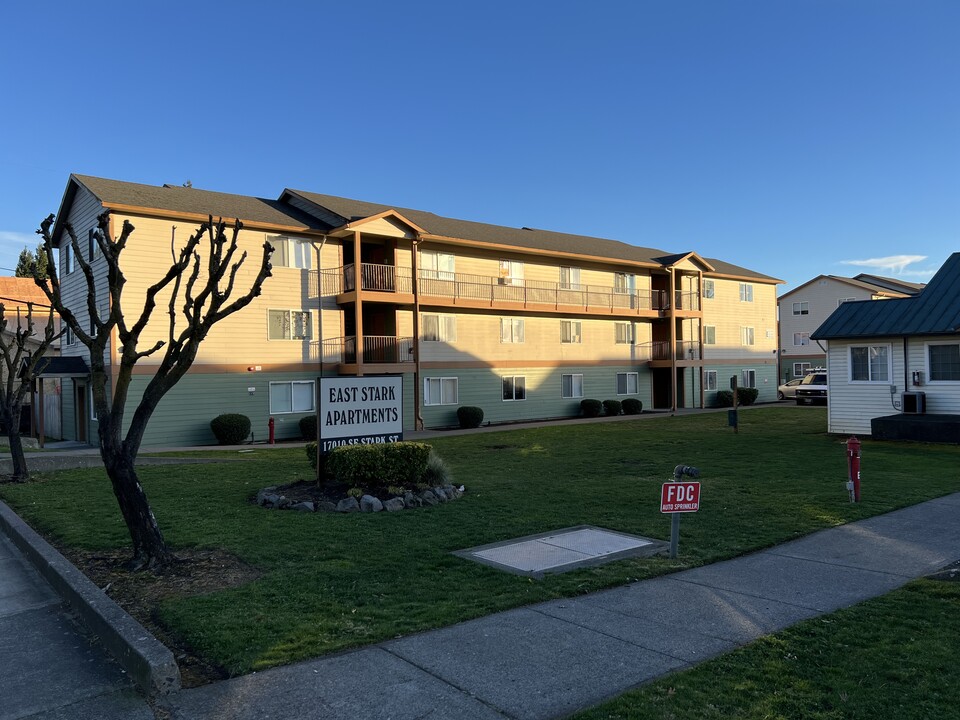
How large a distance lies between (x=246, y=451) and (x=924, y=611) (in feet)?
65.4

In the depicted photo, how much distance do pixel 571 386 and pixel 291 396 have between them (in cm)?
1525

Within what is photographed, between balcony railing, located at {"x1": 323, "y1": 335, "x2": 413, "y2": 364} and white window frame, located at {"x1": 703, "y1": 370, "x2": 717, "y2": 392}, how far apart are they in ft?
69.6

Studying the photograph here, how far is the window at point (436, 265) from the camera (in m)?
31.8

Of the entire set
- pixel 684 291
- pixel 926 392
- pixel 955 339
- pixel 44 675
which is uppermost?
pixel 684 291

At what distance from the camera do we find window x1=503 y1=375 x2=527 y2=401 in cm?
Answer: 3476

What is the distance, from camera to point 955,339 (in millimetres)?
20281

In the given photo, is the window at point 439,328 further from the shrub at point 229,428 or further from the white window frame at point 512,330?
the shrub at point 229,428

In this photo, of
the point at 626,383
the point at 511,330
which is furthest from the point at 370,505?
the point at 626,383

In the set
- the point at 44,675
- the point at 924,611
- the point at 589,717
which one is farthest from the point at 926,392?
the point at 44,675

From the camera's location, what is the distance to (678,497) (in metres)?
8.13

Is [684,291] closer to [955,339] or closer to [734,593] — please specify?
[955,339]

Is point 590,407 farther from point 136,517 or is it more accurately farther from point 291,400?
point 136,517

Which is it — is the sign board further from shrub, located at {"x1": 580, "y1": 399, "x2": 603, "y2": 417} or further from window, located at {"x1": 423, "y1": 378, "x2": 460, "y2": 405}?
shrub, located at {"x1": 580, "y1": 399, "x2": 603, "y2": 417}

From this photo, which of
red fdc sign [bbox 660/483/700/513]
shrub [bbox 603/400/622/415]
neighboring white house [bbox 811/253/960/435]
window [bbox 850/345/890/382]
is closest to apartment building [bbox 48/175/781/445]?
shrub [bbox 603/400/622/415]
